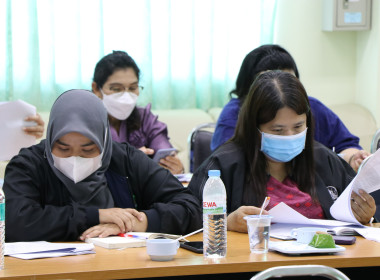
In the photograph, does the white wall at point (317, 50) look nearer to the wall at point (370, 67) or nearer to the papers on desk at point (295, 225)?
the wall at point (370, 67)

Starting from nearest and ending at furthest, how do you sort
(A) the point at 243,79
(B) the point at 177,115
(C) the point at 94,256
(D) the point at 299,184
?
(C) the point at 94,256
(D) the point at 299,184
(A) the point at 243,79
(B) the point at 177,115

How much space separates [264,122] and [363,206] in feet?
1.59

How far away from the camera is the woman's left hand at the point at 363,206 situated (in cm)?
249

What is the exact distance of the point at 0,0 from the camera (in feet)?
17.0

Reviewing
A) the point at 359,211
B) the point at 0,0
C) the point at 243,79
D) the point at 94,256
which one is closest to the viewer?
the point at 94,256

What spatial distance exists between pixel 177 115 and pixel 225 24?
895 millimetres

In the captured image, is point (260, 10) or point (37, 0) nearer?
point (37, 0)

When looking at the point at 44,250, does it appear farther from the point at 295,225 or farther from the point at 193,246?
the point at 295,225

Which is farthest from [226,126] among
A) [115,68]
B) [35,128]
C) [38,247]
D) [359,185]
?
[38,247]

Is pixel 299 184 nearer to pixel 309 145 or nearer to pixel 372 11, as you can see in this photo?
pixel 309 145

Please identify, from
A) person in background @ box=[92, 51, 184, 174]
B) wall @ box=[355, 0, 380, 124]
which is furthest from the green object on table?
wall @ box=[355, 0, 380, 124]

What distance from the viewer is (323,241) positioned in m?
2.00

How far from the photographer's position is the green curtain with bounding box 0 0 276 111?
525 cm

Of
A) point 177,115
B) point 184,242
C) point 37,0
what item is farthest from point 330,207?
point 37,0
